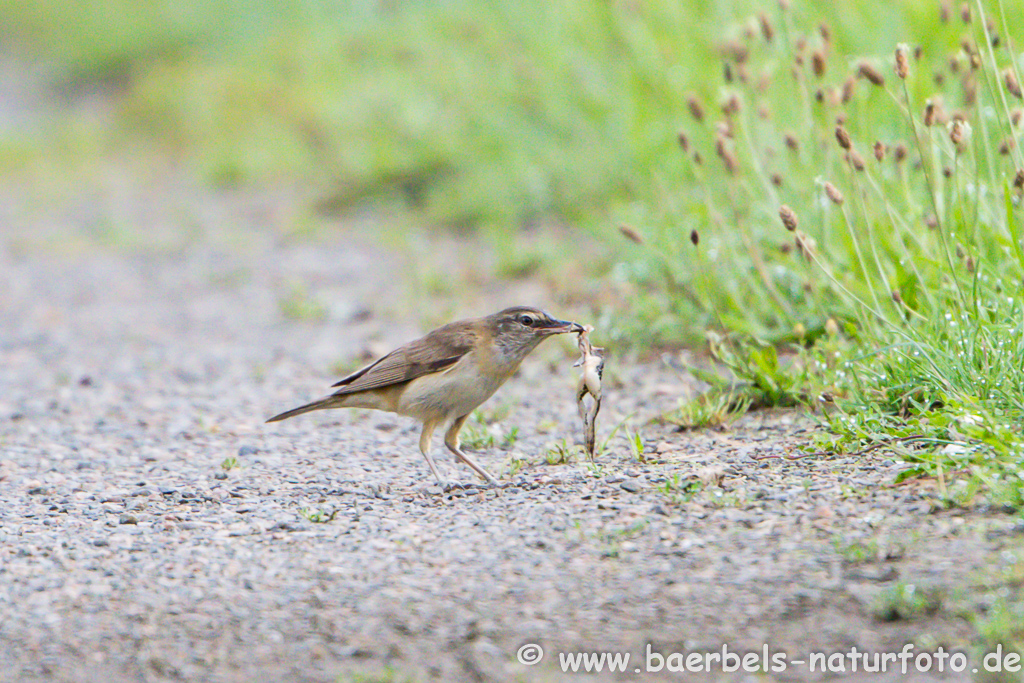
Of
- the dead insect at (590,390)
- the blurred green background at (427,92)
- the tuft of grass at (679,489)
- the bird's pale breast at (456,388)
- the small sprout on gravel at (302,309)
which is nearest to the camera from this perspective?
the tuft of grass at (679,489)

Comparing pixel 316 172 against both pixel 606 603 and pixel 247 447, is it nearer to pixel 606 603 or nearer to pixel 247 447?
pixel 247 447

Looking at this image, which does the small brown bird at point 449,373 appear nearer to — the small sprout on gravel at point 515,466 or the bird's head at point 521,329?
A: the bird's head at point 521,329

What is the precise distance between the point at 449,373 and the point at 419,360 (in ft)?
0.61

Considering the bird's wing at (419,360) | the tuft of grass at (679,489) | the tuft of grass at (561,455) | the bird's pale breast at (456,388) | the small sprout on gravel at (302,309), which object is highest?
the bird's wing at (419,360)

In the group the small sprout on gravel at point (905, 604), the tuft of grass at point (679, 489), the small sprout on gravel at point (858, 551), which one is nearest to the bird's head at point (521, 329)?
the tuft of grass at point (679, 489)

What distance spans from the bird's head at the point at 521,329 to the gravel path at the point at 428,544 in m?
0.52

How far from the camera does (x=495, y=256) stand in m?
10.5

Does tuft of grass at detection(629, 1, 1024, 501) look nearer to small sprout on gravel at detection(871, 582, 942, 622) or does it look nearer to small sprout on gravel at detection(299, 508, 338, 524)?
small sprout on gravel at detection(871, 582, 942, 622)

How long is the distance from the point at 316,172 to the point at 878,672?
39.4 ft

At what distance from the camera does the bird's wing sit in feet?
18.0

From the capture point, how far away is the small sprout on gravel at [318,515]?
466 centimetres

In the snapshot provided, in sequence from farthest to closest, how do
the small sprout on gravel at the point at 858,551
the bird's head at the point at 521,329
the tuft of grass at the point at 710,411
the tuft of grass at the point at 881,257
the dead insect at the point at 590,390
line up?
the tuft of grass at the point at 710,411 → the bird's head at the point at 521,329 → the dead insect at the point at 590,390 → the tuft of grass at the point at 881,257 → the small sprout on gravel at the point at 858,551

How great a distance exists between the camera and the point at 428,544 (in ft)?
14.1

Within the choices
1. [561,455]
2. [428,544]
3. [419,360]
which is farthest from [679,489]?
[419,360]
